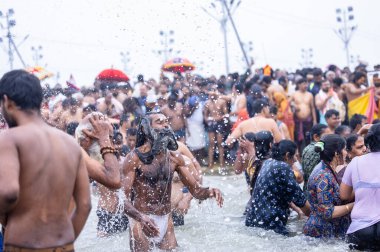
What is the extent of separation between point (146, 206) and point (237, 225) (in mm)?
2952

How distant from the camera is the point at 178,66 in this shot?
18641 millimetres

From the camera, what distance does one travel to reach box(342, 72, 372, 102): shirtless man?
13727mm

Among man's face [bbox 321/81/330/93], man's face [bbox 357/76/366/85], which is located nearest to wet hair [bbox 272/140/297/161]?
man's face [bbox 357/76/366/85]

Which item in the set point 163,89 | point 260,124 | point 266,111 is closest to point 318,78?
point 163,89

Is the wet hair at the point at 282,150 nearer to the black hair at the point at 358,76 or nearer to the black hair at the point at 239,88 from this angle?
the black hair at the point at 358,76

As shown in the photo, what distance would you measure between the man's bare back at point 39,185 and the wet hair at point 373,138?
12.4 feet

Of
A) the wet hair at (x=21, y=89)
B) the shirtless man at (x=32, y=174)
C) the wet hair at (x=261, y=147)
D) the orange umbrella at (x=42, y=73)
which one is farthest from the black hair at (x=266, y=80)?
the wet hair at (x=21, y=89)

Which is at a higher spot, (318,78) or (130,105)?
(318,78)

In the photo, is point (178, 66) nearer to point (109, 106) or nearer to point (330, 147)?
point (109, 106)

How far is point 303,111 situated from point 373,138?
787cm

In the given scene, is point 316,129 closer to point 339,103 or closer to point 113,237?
Result: point 113,237

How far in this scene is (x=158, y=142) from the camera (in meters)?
6.34

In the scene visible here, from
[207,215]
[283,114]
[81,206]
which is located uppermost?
[81,206]

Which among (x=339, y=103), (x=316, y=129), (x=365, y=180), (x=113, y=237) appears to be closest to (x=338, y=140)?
(x=365, y=180)
